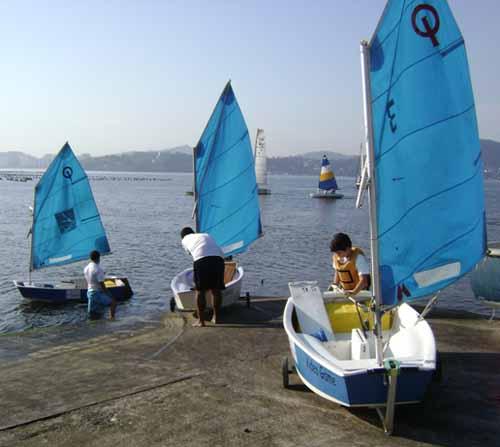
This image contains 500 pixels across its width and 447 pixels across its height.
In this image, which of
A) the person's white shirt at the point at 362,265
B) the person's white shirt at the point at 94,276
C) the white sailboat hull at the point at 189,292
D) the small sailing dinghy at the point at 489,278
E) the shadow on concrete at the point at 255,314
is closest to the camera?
the person's white shirt at the point at 362,265

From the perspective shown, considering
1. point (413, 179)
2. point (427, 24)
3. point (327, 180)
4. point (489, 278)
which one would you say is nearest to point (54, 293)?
point (489, 278)

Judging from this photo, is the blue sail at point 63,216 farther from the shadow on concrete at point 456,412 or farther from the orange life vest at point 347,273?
the shadow on concrete at point 456,412

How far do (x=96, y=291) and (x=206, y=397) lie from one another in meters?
7.86

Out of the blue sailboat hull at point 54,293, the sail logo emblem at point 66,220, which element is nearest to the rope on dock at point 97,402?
the blue sailboat hull at point 54,293

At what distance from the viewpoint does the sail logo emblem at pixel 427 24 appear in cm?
595

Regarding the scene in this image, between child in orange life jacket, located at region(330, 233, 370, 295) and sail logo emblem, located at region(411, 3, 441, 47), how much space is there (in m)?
2.88

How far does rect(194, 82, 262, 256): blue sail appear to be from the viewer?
14.1 metres

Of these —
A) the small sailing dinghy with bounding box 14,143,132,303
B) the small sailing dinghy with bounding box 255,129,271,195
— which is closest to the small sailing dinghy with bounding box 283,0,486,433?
the small sailing dinghy with bounding box 14,143,132,303

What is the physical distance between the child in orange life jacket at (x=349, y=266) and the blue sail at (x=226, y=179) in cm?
571

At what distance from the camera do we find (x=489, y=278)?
37.5 feet

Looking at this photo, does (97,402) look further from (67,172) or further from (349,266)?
(67,172)

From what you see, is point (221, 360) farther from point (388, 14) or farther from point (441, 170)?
point (388, 14)

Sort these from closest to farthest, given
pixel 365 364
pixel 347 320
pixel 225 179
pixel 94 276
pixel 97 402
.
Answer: pixel 365 364 < pixel 97 402 < pixel 347 320 < pixel 94 276 < pixel 225 179

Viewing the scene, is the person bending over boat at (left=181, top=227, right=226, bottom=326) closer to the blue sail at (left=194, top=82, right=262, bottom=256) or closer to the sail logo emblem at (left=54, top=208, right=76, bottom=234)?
the blue sail at (left=194, top=82, right=262, bottom=256)
